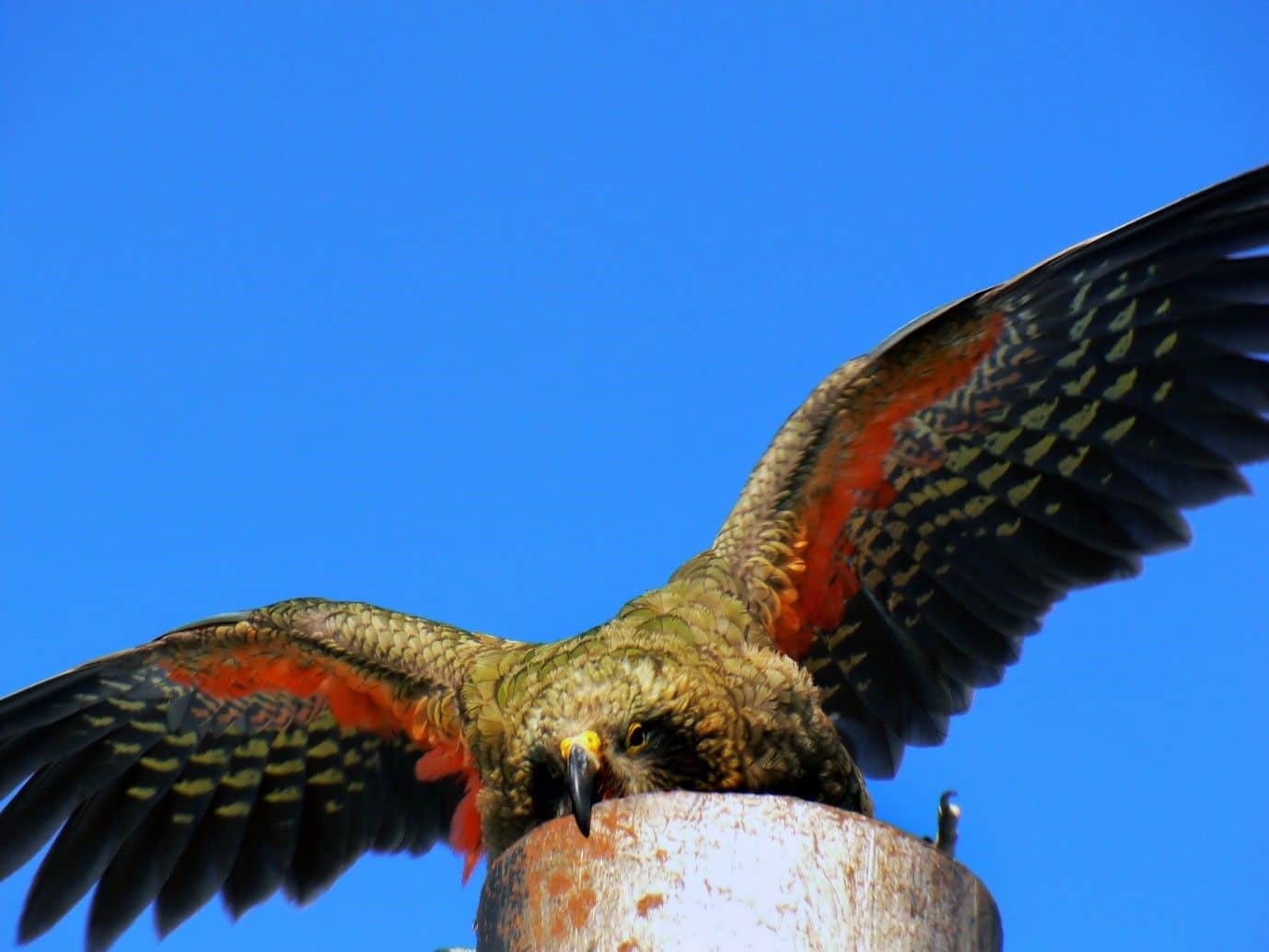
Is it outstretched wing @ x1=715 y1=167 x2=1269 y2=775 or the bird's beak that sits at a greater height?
outstretched wing @ x1=715 y1=167 x2=1269 y2=775

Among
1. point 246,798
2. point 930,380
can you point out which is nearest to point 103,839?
point 246,798

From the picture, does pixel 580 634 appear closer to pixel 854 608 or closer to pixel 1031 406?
pixel 854 608

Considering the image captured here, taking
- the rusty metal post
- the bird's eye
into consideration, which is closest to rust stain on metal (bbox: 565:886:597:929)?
the rusty metal post

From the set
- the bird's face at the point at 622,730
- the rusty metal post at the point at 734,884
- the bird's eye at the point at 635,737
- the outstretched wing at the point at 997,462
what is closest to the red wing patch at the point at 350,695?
the bird's face at the point at 622,730

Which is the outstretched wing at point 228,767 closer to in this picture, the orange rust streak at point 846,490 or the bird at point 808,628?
the bird at point 808,628

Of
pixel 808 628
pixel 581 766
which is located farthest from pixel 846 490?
pixel 581 766

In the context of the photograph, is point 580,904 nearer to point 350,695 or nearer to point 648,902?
point 648,902

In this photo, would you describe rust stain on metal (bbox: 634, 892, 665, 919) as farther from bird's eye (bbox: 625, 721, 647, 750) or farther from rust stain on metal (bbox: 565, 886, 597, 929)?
bird's eye (bbox: 625, 721, 647, 750)
